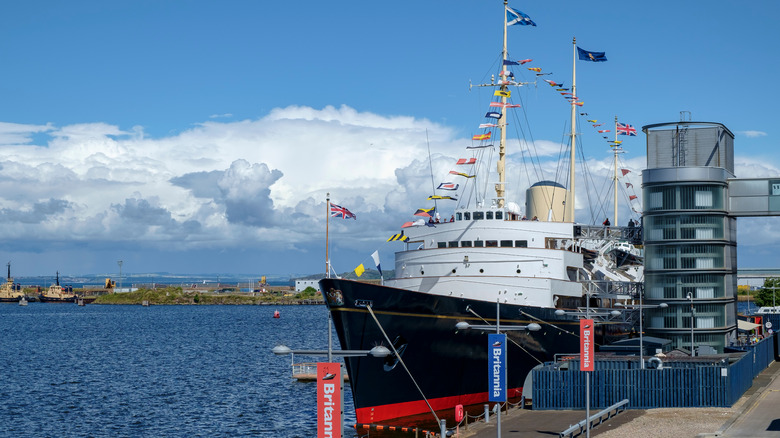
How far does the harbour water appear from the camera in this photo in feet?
152

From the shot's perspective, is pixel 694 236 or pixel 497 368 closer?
pixel 497 368

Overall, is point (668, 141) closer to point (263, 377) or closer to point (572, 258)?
point (572, 258)

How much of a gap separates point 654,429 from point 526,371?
16382 millimetres

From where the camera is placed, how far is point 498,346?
27.3m

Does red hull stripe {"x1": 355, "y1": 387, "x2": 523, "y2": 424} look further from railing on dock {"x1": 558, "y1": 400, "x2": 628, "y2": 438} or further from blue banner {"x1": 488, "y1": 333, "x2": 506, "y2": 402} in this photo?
blue banner {"x1": 488, "y1": 333, "x2": 506, "y2": 402}

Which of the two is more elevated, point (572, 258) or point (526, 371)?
point (572, 258)

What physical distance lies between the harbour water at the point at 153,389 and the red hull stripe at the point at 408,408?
3695 millimetres

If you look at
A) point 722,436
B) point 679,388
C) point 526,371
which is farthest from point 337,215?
point 722,436

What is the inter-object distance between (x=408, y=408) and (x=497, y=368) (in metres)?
14.1

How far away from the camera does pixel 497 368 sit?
88.8 ft

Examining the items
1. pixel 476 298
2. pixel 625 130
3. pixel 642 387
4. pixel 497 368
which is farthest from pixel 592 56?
pixel 497 368

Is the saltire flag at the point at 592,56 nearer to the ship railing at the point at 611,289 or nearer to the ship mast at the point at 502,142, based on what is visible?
the ship mast at the point at 502,142

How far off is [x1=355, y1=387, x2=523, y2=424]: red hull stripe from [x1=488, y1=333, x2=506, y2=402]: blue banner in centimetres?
1252

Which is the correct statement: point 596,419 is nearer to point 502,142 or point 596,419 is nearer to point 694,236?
point 694,236
